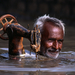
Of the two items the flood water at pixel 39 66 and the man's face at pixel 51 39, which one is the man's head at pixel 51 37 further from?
the flood water at pixel 39 66

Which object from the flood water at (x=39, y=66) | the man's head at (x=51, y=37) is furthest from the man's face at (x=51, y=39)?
the flood water at (x=39, y=66)

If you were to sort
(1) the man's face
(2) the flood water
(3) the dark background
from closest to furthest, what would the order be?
1. (2) the flood water
2. (1) the man's face
3. (3) the dark background

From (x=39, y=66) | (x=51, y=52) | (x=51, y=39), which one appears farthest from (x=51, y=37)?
(x=39, y=66)

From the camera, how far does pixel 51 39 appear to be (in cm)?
496

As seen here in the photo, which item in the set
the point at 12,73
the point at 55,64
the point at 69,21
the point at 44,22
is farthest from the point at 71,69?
the point at 69,21

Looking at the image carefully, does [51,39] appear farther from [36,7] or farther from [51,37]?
[36,7]

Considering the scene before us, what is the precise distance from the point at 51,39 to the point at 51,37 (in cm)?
3

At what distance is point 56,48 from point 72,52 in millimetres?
1140

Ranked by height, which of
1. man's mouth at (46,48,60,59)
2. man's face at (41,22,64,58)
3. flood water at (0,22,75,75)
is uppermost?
man's face at (41,22,64,58)

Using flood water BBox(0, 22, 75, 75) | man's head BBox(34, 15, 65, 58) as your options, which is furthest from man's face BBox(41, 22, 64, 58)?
flood water BBox(0, 22, 75, 75)

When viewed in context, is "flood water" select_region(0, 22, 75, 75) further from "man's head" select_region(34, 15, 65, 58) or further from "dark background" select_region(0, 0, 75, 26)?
Answer: "dark background" select_region(0, 0, 75, 26)

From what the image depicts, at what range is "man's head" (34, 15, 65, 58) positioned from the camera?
4949 millimetres

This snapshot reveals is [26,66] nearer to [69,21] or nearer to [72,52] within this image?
[72,52]

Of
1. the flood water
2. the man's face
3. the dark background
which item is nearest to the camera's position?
the flood water
